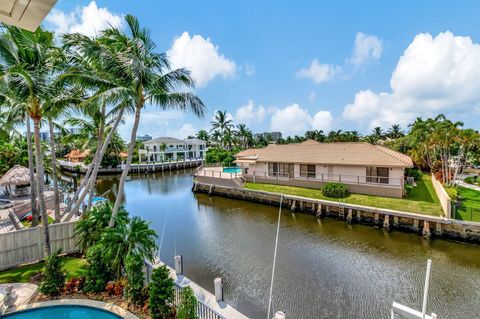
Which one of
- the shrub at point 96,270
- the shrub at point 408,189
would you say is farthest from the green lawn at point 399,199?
the shrub at point 96,270

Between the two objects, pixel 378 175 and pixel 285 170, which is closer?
pixel 378 175

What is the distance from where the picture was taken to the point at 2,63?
8.73 metres

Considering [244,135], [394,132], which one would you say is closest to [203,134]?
[244,135]

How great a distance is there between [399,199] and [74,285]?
20262mm

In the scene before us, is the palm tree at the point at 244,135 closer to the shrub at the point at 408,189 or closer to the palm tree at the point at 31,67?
the shrub at the point at 408,189

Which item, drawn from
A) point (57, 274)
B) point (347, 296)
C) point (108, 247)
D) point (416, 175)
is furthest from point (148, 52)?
point (416, 175)

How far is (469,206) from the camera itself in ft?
56.2

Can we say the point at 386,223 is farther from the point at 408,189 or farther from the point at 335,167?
the point at 408,189

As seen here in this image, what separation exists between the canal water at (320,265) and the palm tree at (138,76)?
5839mm

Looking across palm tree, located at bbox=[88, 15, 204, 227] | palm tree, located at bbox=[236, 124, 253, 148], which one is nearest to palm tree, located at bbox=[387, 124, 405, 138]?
palm tree, located at bbox=[236, 124, 253, 148]

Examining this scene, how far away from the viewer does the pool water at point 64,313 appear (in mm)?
6961

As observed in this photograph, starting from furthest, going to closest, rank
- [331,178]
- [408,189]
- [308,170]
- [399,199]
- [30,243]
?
1. [308,170]
2. [331,178]
3. [408,189]
4. [399,199]
5. [30,243]

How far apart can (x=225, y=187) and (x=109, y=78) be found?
735 inches

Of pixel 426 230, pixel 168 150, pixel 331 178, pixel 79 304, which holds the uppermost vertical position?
pixel 168 150
